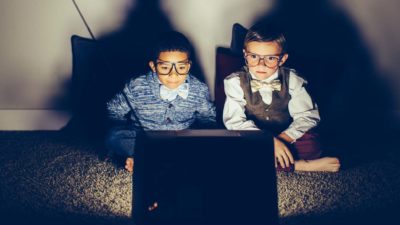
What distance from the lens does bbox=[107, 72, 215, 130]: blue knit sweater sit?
1443 mm

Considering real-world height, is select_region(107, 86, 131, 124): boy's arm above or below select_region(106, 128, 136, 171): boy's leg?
above

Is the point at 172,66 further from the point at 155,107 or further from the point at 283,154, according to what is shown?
the point at 283,154

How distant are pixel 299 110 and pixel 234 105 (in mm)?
239

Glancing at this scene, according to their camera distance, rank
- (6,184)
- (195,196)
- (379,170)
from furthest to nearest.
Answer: (379,170) < (6,184) < (195,196)

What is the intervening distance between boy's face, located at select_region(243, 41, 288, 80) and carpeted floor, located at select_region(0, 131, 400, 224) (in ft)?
1.25

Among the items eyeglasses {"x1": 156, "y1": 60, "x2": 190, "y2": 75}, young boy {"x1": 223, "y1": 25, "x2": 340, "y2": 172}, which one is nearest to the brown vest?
young boy {"x1": 223, "y1": 25, "x2": 340, "y2": 172}

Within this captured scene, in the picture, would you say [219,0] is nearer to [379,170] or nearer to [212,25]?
[212,25]

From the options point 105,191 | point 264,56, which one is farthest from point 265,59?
point 105,191

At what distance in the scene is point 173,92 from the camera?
4.70ft

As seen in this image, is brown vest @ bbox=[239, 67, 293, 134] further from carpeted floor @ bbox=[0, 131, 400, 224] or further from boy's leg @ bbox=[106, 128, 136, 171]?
boy's leg @ bbox=[106, 128, 136, 171]

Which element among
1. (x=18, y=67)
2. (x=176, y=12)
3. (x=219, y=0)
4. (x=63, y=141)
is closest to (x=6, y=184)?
(x=63, y=141)

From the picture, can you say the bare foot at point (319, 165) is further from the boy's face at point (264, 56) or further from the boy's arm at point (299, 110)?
the boy's face at point (264, 56)

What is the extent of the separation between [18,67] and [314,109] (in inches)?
48.2

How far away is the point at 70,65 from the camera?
167 cm
